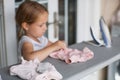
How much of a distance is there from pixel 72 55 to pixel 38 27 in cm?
29

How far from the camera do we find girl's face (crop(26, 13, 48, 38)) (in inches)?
55.2

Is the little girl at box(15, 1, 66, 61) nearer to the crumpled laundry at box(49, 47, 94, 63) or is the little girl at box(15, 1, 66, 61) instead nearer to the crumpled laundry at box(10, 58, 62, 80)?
the crumpled laundry at box(49, 47, 94, 63)

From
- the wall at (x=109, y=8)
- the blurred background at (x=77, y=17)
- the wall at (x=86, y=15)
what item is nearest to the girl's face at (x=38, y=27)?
the blurred background at (x=77, y=17)

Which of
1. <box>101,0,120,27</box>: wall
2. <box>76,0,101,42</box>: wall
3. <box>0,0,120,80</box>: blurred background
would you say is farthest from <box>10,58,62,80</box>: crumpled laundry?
<box>101,0,120,27</box>: wall

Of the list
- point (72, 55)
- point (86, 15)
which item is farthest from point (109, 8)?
point (72, 55)

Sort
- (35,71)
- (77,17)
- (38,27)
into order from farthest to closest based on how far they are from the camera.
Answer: (77,17) → (38,27) → (35,71)

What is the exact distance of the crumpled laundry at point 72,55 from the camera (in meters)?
1.22

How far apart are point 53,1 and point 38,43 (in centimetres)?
91

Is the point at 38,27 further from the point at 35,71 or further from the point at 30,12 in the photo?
the point at 35,71

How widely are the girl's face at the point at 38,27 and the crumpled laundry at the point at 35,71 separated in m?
0.35

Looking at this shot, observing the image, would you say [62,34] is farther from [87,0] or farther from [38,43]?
[38,43]

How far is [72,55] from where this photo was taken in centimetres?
124

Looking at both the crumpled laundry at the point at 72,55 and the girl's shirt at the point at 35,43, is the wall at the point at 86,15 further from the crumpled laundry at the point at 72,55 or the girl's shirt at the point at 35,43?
the crumpled laundry at the point at 72,55

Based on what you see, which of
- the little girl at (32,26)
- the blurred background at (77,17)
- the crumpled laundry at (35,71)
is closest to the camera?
the crumpled laundry at (35,71)
